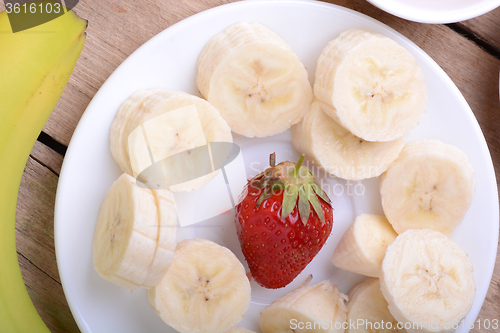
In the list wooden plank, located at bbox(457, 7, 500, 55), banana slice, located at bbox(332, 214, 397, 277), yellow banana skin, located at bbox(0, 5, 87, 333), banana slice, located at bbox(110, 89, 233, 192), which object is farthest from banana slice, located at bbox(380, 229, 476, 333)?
yellow banana skin, located at bbox(0, 5, 87, 333)

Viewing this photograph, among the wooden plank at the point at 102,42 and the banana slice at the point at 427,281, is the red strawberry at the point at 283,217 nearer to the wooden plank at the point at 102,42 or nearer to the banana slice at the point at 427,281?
the banana slice at the point at 427,281

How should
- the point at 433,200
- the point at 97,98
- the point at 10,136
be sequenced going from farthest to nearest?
the point at 433,200 → the point at 97,98 → the point at 10,136

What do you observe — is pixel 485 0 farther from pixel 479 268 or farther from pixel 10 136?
pixel 10 136

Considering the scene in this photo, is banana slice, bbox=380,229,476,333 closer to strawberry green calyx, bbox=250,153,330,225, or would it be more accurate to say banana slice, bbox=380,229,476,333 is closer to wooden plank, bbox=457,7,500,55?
strawberry green calyx, bbox=250,153,330,225

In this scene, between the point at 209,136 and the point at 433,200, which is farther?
the point at 433,200

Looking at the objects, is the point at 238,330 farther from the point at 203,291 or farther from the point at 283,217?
the point at 283,217

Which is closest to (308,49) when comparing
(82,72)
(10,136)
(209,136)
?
(209,136)
